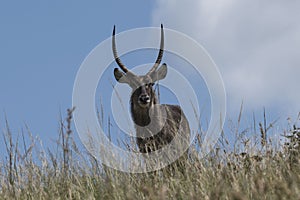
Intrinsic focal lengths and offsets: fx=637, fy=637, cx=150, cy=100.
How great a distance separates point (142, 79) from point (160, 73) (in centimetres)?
50

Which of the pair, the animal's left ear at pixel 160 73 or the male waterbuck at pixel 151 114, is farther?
the animal's left ear at pixel 160 73

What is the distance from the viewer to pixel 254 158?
5.82 meters

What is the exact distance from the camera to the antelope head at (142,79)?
28.6 ft

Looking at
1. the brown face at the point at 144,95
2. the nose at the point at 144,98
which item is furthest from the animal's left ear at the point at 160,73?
the nose at the point at 144,98

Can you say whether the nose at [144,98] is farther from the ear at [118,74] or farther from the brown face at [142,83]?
the ear at [118,74]

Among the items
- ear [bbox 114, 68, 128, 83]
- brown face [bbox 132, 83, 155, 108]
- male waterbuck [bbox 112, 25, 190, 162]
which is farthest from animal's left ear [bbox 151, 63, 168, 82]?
ear [bbox 114, 68, 128, 83]

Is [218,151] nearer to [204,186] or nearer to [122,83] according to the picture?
[204,186]

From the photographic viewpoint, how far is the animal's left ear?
9.39 metres

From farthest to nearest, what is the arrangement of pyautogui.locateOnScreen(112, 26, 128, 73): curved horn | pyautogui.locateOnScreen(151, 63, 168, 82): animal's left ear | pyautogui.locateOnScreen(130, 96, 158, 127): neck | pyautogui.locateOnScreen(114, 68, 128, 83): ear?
1. pyautogui.locateOnScreen(112, 26, 128, 73): curved horn
2. pyautogui.locateOnScreen(114, 68, 128, 83): ear
3. pyautogui.locateOnScreen(151, 63, 168, 82): animal's left ear
4. pyautogui.locateOnScreen(130, 96, 158, 127): neck

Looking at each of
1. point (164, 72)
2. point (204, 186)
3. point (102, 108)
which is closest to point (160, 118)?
point (164, 72)

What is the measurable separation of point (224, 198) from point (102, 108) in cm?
238

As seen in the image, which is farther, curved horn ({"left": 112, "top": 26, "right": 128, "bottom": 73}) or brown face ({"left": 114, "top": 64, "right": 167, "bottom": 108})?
curved horn ({"left": 112, "top": 26, "right": 128, "bottom": 73})

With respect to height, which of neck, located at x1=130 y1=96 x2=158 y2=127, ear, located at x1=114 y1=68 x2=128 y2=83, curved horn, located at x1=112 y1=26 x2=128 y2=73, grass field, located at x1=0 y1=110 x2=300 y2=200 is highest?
curved horn, located at x1=112 y1=26 x2=128 y2=73

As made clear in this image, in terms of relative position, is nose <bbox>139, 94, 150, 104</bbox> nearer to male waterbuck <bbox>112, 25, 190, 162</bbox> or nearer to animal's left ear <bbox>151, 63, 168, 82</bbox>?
male waterbuck <bbox>112, 25, 190, 162</bbox>
